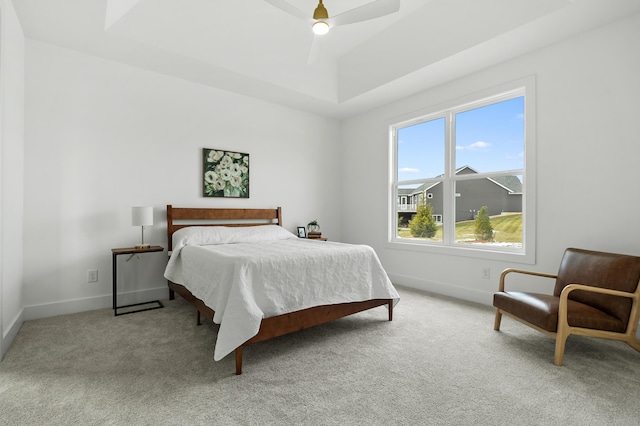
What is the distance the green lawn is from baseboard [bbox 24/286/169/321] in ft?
12.7

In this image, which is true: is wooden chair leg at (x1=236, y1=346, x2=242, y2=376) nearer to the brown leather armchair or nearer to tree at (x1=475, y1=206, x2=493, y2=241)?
the brown leather armchair

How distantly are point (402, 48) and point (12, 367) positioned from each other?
476 centimetres

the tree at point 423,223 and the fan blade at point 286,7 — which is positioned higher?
the fan blade at point 286,7

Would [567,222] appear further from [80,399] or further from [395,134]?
[80,399]

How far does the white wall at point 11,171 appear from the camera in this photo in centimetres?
238

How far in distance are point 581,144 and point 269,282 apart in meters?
3.20

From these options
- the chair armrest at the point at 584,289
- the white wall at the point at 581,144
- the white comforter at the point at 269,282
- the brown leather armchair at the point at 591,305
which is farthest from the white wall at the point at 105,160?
the chair armrest at the point at 584,289

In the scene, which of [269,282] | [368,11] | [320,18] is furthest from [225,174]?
[368,11]

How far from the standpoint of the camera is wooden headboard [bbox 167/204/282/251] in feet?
12.8

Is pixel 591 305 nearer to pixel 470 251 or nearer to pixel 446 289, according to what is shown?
pixel 470 251

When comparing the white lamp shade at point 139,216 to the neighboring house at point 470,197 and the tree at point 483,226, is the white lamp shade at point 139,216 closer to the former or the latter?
the neighboring house at point 470,197

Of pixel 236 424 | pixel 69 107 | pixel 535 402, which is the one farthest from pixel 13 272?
pixel 535 402

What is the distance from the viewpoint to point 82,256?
3418mm

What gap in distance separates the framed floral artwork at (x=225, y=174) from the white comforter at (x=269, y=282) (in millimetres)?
1248
